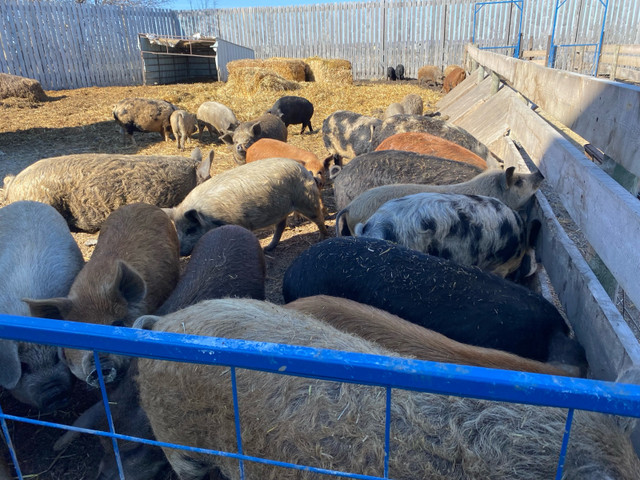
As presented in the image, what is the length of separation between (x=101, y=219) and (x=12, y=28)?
649 inches

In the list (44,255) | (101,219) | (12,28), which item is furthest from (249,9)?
(44,255)

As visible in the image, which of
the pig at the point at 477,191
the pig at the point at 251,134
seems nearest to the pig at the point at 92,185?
the pig at the point at 477,191

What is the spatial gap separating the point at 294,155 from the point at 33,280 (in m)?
4.23

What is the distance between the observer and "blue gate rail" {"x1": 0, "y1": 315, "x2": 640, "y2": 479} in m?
0.89

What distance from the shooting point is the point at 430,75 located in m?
20.6

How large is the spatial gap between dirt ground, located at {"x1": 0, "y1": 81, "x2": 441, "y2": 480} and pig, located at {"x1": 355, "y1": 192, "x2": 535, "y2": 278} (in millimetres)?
1338

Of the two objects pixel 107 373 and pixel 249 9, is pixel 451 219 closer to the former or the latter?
pixel 107 373

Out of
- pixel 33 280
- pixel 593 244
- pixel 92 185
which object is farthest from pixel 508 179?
pixel 92 185

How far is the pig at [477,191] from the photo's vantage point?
13.2ft

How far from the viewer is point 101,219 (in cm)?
551

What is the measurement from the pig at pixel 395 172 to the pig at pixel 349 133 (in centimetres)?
247

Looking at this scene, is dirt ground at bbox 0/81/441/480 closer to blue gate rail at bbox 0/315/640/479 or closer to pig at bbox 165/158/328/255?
pig at bbox 165/158/328/255

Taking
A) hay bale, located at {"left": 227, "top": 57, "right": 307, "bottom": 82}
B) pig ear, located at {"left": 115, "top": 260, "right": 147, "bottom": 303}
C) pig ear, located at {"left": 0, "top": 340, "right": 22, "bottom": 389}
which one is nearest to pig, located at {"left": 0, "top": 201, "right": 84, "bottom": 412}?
pig ear, located at {"left": 0, "top": 340, "right": 22, "bottom": 389}

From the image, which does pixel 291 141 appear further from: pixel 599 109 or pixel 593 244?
pixel 593 244
